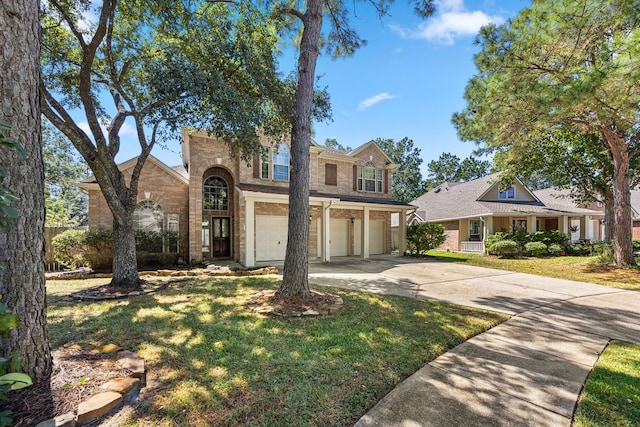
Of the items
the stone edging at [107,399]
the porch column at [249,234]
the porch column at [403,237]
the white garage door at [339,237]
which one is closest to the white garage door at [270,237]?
the porch column at [249,234]

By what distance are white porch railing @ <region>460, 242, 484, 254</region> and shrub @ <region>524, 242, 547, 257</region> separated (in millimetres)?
2495

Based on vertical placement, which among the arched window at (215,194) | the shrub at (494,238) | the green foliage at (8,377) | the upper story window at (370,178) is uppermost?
the upper story window at (370,178)

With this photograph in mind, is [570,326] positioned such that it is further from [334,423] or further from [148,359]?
[148,359]

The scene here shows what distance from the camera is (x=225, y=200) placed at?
48.1 ft

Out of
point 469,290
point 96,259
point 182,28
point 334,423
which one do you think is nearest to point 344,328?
point 334,423

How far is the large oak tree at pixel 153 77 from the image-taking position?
678 cm

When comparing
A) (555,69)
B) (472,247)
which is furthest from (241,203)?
(472,247)

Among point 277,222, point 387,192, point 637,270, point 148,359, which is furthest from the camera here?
point 387,192

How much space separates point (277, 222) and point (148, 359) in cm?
1043

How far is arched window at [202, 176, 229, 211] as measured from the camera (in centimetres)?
1417

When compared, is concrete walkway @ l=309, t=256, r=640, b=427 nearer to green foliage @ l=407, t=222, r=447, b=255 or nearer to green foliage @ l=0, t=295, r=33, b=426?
green foliage @ l=0, t=295, r=33, b=426

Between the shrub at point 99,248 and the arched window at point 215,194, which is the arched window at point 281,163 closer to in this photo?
the arched window at point 215,194

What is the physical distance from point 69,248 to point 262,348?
35.5 feet

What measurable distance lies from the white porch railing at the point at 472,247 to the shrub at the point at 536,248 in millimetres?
2495
